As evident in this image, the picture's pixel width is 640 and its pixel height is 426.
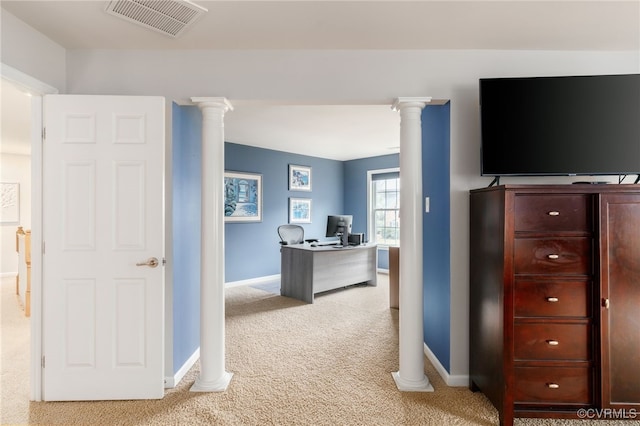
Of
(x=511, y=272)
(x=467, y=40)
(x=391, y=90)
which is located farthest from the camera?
(x=391, y=90)

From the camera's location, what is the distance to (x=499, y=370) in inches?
72.0

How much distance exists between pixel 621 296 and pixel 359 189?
5.33m

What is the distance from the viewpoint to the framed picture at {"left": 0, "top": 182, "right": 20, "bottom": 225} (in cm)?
602

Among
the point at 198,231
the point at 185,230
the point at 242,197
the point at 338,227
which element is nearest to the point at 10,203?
the point at 242,197

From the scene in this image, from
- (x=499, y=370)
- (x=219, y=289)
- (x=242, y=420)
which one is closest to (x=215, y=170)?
(x=219, y=289)

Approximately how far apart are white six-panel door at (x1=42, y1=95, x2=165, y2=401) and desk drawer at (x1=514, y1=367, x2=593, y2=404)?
2.29m

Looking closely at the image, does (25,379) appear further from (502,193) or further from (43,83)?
(502,193)

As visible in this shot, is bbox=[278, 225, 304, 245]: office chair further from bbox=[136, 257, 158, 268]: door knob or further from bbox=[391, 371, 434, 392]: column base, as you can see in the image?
bbox=[391, 371, 434, 392]: column base

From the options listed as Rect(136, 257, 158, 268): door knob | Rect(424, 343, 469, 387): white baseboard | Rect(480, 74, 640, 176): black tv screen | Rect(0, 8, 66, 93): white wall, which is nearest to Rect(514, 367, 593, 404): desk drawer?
Rect(424, 343, 469, 387): white baseboard

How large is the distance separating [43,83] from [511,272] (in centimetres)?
318

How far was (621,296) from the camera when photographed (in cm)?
178

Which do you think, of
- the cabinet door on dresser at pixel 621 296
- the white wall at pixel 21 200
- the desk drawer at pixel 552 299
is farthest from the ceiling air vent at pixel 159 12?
the white wall at pixel 21 200

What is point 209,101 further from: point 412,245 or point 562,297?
point 562,297

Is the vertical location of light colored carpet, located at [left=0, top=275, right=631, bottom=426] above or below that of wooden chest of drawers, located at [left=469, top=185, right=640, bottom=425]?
below
